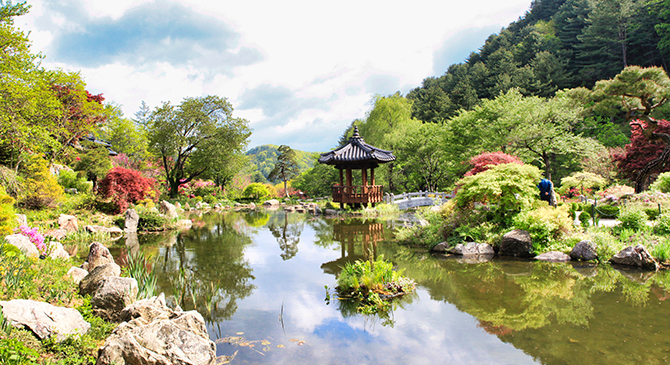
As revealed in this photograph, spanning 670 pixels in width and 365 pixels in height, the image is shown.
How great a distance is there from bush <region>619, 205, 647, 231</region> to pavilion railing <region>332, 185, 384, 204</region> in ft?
38.3

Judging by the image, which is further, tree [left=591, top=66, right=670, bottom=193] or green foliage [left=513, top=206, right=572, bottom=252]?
tree [left=591, top=66, right=670, bottom=193]

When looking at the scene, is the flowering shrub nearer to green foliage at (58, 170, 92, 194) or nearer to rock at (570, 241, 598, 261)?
green foliage at (58, 170, 92, 194)

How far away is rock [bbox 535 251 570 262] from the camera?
7.28 metres

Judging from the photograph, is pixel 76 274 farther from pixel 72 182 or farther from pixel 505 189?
pixel 72 182

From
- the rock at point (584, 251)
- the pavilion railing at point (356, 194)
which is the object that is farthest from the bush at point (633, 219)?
the pavilion railing at point (356, 194)

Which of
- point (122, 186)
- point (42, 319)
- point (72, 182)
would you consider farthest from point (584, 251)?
point (72, 182)

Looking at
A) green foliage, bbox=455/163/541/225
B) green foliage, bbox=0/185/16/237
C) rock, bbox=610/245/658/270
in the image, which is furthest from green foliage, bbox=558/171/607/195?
green foliage, bbox=0/185/16/237

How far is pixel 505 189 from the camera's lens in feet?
27.3

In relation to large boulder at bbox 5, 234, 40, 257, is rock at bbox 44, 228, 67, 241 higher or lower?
lower

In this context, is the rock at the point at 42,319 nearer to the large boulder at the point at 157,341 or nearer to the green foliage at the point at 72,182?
the large boulder at the point at 157,341

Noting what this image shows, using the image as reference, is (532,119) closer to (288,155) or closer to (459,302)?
→ (459,302)

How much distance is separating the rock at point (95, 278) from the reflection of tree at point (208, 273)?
960 millimetres

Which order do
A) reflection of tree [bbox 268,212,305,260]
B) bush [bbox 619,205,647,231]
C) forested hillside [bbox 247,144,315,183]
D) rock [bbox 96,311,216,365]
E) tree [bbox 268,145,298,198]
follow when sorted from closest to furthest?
rock [bbox 96,311,216,365], bush [bbox 619,205,647,231], reflection of tree [bbox 268,212,305,260], tree [bbox 268,145,298,198], forested hillside [bbox 247,144,315,183]

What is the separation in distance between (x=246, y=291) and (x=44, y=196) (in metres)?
10.1
